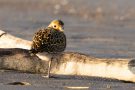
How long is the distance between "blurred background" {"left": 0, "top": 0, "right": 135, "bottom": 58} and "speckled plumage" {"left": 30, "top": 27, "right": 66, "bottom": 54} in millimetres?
2072

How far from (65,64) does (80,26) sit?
8091 mm

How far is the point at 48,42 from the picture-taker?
28.0 feet

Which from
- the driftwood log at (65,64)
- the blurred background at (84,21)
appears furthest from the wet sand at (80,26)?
the driftwood log at (65,64)

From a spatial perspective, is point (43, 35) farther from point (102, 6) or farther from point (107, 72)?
point (102, 6)

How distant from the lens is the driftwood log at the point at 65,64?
324 inches

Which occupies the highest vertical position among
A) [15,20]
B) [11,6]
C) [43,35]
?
[11,6]

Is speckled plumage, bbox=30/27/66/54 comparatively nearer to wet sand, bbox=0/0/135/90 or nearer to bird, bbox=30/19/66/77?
bird, bbox=30/19/66/77

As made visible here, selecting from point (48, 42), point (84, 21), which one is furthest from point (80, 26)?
point (48, 42)

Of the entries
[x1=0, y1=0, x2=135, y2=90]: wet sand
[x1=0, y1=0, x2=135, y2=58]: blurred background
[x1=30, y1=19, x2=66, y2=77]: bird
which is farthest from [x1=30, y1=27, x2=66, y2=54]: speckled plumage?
[x1=0, y1=0, x2=135, y2=58]: blurred background

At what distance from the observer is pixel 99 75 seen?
830 cm

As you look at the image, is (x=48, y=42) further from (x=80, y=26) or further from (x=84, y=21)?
(x=84, y=21)

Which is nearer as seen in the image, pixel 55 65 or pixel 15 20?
pixel 55 65

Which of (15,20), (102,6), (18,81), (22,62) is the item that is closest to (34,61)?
(22,62)

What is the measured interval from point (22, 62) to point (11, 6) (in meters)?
13.8
